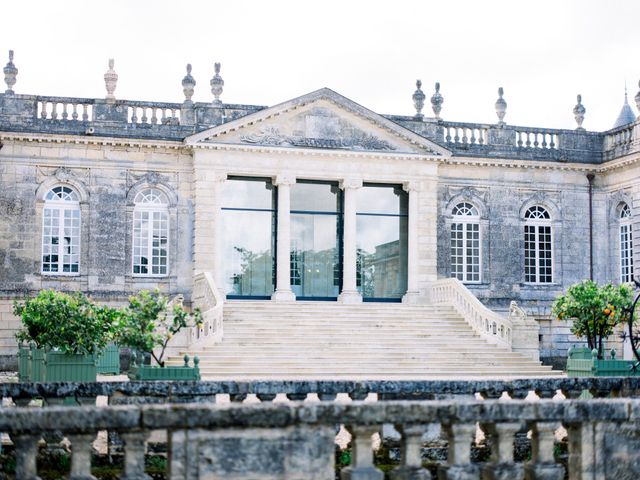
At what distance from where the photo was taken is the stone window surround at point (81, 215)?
27.7 meters

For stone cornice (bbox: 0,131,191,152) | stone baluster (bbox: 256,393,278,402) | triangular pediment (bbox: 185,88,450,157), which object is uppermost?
triangular pediment (bbox: 185,88,450,157)

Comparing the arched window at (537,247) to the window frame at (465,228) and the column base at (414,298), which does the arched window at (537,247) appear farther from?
the column base at (414,298)

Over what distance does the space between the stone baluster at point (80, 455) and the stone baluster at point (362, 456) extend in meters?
1.37

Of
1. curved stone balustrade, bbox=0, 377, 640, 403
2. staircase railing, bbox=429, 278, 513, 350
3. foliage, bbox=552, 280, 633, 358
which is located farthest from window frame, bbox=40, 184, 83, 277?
curved stone balustrade, bbox=0, 377, 640, 403

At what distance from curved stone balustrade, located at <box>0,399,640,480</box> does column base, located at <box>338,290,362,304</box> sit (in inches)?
916

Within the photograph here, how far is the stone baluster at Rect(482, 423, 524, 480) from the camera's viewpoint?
5668 millimetres

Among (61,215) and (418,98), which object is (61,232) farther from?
(418,98)

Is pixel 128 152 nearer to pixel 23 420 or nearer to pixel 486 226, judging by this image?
pixel 486 226

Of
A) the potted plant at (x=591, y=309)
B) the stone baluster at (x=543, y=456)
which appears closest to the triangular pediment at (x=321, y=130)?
the potted plant at (x=591, y=309)

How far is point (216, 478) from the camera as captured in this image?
5336 mm

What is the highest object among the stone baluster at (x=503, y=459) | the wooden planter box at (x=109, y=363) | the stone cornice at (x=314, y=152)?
the stone cornice at (x=314, y=152)

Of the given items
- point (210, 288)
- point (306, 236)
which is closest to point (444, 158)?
point (306, 236)

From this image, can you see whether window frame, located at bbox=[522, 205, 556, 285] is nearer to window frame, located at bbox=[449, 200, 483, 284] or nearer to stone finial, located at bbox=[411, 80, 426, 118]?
window frame, located at bbox=[449, 200, 483, 284]

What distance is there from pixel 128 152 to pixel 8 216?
146 inches
